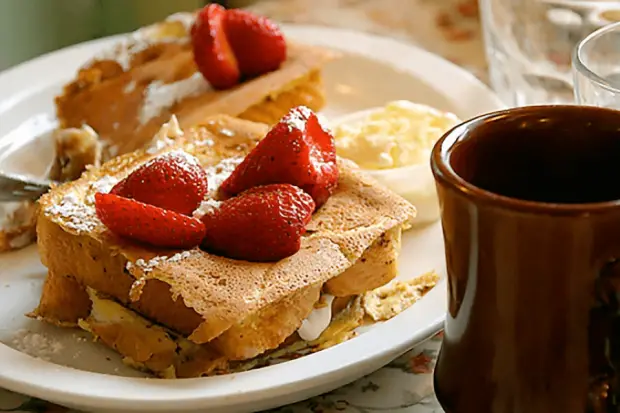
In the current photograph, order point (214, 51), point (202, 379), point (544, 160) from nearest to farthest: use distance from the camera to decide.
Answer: point (544, 160) → point (202, 379) → point (214, 51)

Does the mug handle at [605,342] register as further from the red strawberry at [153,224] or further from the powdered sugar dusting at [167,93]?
the powdered sugar dusting at [167,93]

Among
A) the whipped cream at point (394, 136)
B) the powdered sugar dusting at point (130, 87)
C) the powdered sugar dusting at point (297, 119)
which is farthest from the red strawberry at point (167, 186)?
the powdered sugar dusting at point (130, 87)

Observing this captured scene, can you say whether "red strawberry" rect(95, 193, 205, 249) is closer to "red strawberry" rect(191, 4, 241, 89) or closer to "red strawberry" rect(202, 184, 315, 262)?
"red strawberry" rect(202, 184, 315, 262)

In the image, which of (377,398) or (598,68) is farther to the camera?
(598,68)

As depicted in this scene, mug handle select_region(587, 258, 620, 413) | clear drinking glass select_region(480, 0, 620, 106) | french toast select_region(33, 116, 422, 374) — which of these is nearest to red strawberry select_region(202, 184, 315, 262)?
french toast select_region(33, 116, 422, 374)

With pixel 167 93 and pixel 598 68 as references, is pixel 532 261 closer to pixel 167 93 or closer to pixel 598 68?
pixel 598 68

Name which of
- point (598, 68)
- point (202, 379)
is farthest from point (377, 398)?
point (598, 68)

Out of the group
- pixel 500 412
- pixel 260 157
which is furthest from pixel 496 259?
pixel 260 157

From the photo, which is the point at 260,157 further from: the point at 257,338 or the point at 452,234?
the point at 452,234
